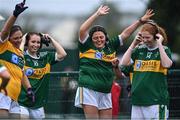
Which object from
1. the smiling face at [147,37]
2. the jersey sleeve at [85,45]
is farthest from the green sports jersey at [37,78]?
the smiling face at [147,37]

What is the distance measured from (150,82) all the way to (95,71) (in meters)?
0.91

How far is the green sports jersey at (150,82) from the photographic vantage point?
11500 millimetres

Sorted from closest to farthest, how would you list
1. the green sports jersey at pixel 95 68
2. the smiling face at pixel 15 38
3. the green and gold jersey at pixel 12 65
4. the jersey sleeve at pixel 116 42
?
the green and gold jersey at pixel 12 65, the smiling face at pixel 15 38, the green sports jersey at pixel 95 68, the jersey sleeve at pixel 116 42

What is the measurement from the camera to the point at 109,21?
37938 millimetres

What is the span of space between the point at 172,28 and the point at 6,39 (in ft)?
46.6

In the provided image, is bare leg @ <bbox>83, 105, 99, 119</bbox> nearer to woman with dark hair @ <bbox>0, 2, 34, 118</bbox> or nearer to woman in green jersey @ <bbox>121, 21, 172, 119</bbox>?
woman in green jersey @ <bbox>121, 21, 172, 119</bbox>

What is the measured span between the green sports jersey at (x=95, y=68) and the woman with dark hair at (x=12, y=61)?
43.4 inches

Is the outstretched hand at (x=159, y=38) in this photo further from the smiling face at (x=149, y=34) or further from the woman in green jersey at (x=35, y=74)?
the woman in green jersey at (x=35, y=74)

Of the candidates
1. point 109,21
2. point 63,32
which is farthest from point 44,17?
point 109,21

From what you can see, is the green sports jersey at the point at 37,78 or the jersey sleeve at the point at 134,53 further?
the green sports jersey at the point at 37,78

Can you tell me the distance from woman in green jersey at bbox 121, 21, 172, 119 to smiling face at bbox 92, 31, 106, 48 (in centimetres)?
66

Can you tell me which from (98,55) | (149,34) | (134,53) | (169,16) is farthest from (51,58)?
(169,16)

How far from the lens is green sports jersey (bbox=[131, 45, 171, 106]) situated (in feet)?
37.7

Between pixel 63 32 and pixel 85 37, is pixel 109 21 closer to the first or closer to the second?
pixel 63 32
